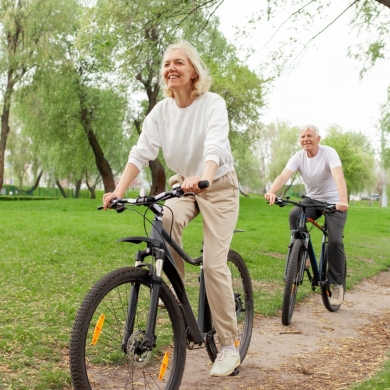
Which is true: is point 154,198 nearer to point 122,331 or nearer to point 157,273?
point 157,273

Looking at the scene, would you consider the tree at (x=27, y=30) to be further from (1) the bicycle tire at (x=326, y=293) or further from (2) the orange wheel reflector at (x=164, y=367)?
(2) the orange wheel reflector at (x=164, y=367)

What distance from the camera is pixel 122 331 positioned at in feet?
9.96

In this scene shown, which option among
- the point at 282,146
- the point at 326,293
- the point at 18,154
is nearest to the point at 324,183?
the point at 326,293

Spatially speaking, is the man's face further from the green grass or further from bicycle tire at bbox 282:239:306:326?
the green grass

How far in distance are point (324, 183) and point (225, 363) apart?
3.20 m

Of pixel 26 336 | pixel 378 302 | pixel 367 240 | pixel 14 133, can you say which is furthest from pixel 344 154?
pixel 26 336

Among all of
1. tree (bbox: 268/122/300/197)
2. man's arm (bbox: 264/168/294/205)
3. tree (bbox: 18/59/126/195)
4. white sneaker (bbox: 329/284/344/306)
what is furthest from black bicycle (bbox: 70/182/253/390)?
tree (bbox: 268/122/300/197)

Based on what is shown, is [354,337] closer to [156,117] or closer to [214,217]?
[214,217]

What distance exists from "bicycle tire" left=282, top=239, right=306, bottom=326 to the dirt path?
137 mm

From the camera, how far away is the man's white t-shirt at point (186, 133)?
3.48 metres

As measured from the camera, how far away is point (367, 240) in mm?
17328

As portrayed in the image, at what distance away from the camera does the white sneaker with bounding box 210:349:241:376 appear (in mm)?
3727

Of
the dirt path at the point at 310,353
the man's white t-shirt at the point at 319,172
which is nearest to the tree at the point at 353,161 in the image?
the man's white t-shirt at the point at 319,172

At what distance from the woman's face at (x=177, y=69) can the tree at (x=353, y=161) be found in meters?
52.9
